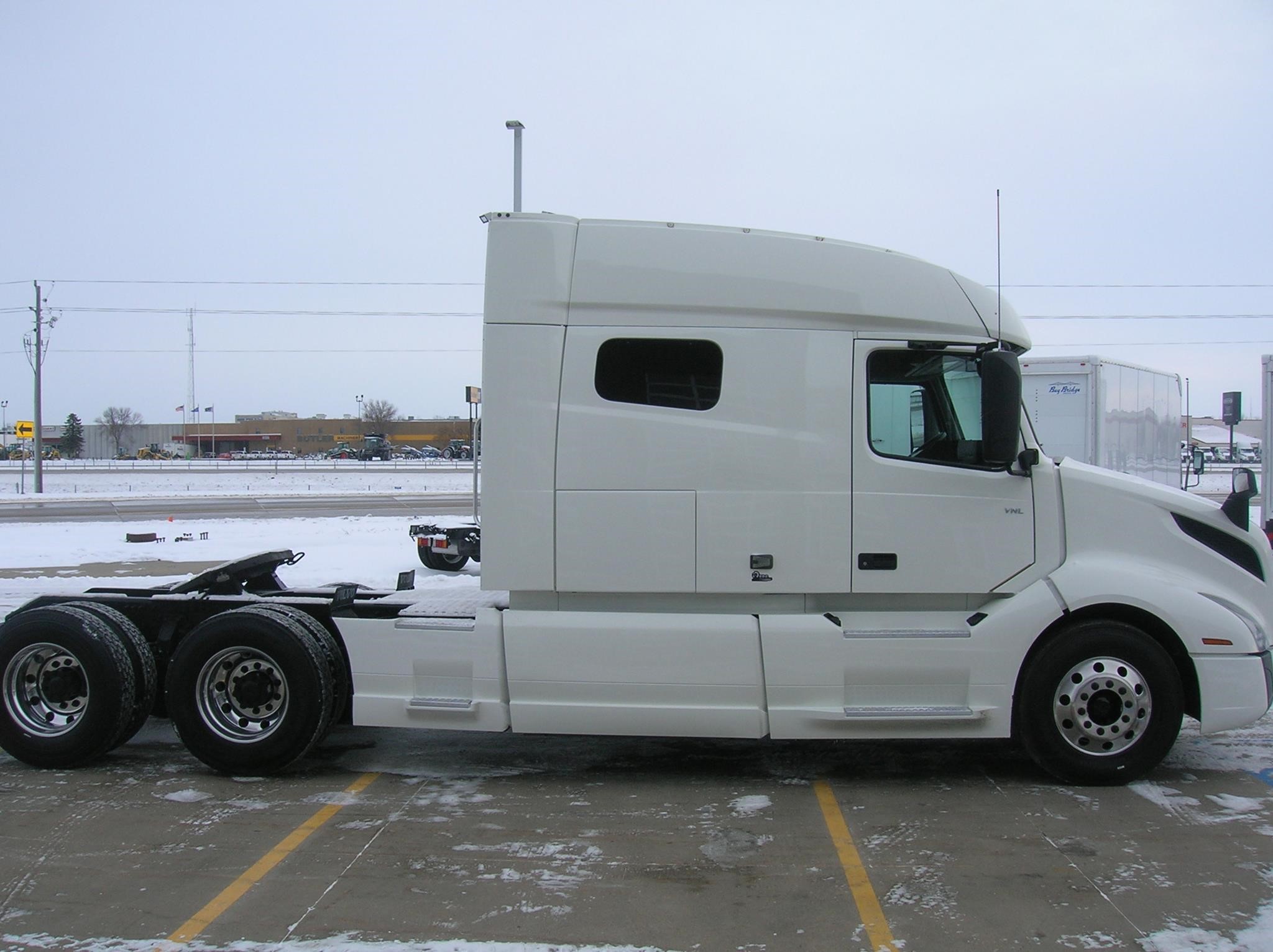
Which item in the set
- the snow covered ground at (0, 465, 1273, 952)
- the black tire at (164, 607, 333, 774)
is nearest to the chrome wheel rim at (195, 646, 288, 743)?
the black tire at (164, 607, 333, 774)

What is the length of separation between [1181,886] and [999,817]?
0.97m

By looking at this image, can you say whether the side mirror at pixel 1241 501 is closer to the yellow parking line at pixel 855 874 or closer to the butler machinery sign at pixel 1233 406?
the yellow parking line at pixel 855 874

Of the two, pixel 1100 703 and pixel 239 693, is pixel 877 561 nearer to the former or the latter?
pixel 1100 703

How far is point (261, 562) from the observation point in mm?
6844

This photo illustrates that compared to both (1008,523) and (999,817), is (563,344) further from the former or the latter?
(999,817)

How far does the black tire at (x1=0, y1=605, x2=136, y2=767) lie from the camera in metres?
5.95

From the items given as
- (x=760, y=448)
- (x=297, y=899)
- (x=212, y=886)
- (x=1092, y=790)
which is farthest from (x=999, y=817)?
(x=212, y=886)

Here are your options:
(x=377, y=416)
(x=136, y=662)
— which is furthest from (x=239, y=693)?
(x=377, y=416)

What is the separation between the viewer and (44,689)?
6.10 meters

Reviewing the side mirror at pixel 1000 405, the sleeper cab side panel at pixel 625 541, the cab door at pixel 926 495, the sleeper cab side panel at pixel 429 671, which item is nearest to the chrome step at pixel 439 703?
the sleeper cab side panel at pixel 429 671

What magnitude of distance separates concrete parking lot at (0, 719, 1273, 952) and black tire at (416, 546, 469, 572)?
7180 mm

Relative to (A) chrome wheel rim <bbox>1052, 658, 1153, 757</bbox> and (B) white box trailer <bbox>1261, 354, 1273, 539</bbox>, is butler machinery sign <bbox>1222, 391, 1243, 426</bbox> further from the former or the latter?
(A) chrome wheel rim <bbox>1052, 658, 1153, 757</bbox>

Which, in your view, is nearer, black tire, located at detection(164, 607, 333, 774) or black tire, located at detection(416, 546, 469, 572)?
black tire, located at detection(164, 607, 333, 774)

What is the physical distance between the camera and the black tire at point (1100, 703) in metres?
5.39
